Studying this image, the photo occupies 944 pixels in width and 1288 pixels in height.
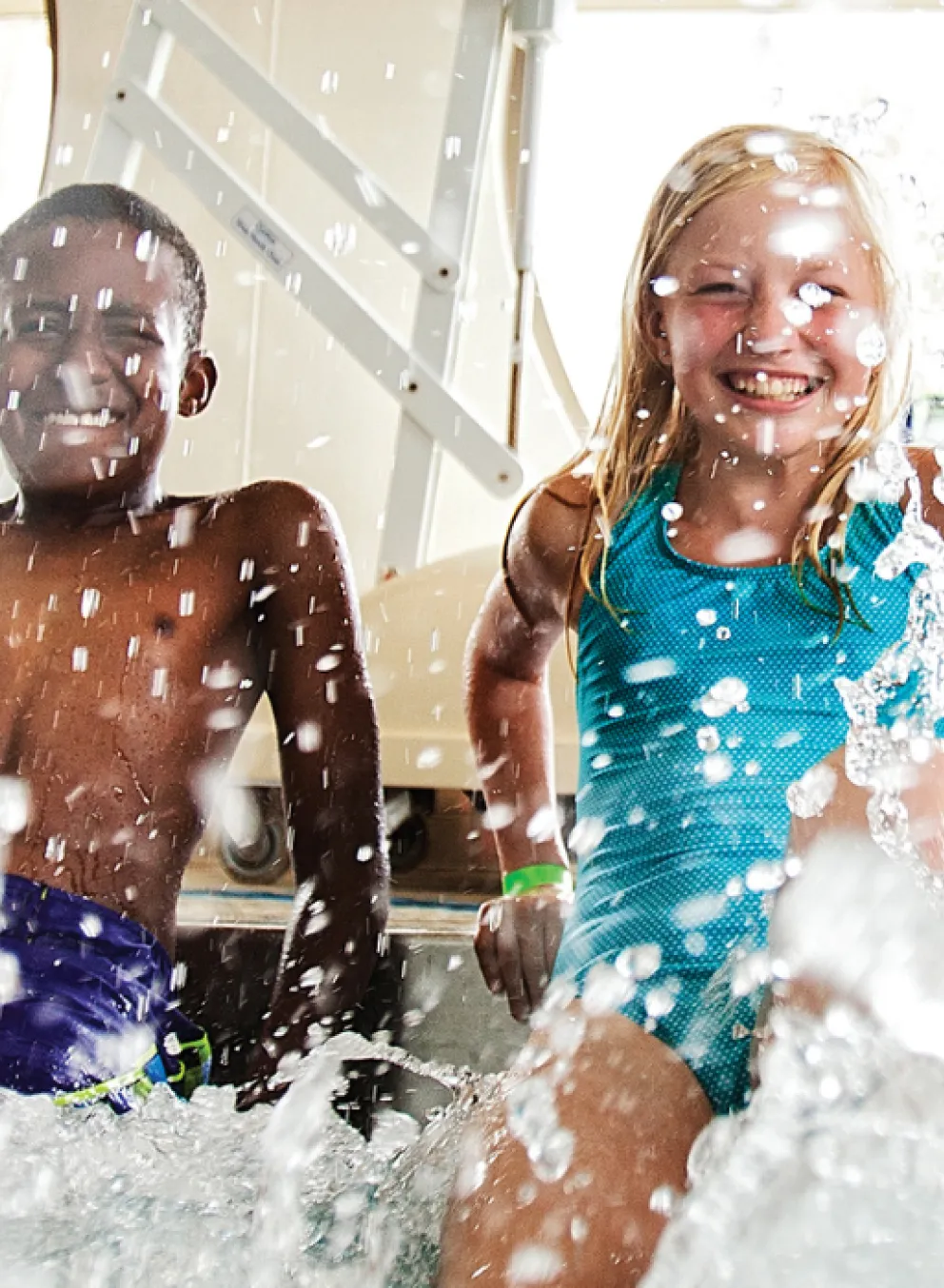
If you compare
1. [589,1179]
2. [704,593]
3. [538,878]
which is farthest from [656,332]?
[589,1179]

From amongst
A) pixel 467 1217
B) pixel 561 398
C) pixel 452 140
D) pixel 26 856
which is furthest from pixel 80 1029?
pixel 561 398

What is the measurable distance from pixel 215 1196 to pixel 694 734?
12.6 inches

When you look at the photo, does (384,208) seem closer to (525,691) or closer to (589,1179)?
(525,691)

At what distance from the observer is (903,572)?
82cm

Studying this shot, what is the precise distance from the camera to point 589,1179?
619 millimetres

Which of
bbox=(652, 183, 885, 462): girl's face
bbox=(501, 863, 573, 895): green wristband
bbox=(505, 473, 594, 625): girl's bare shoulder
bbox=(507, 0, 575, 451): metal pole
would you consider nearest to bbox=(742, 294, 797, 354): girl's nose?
bbox=(652, 183, 885, 462): girl's face

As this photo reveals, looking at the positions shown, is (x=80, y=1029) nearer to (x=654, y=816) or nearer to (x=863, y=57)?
(x=654, y=816)

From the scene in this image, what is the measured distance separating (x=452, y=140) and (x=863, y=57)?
0.72 meters

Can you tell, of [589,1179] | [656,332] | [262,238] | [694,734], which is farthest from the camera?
[262,238]

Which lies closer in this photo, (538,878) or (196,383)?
Answer: (538,878)

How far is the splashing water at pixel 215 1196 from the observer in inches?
25.6

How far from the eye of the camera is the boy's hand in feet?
2.65

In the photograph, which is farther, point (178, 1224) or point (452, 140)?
point (452, 140)

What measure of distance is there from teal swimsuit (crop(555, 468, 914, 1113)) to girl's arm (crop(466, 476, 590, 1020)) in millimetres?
49
